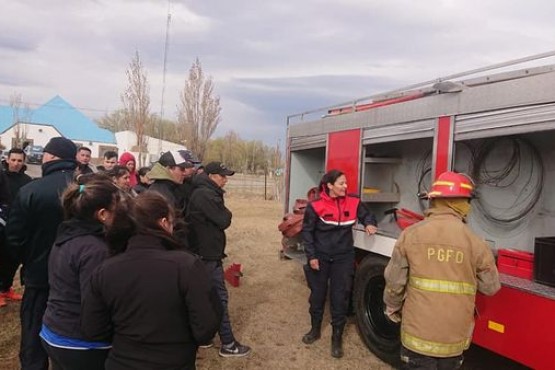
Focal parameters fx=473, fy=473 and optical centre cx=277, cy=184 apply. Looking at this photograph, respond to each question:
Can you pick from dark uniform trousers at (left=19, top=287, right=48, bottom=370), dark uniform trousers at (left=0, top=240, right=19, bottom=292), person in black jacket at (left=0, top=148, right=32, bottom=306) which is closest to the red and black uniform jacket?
dark uniform trousers at (left=19, top=287, right=48, bottom=370)

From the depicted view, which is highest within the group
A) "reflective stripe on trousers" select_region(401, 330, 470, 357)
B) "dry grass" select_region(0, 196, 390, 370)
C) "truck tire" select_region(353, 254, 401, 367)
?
"reflective stripe on trousers" select_region(401, 330, 470, 357)

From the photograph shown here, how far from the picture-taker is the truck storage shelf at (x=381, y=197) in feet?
17.0

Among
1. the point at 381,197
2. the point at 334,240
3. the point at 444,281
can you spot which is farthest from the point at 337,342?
the point at 444,281

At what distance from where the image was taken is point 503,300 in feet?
10.6

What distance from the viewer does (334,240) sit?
4.61 metres

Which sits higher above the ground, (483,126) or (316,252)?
(483,126)

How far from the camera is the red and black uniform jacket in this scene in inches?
181

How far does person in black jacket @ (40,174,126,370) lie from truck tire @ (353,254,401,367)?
2894mm

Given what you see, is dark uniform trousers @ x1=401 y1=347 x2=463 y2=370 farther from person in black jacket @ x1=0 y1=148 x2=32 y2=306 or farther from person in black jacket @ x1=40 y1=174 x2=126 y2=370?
person in black jacket @ x1=0 y1=148 x2=32 y2=306

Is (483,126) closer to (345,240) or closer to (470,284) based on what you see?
(470,284)

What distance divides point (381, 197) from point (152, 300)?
12.3 feet

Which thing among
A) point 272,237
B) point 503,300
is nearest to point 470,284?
point 503,300

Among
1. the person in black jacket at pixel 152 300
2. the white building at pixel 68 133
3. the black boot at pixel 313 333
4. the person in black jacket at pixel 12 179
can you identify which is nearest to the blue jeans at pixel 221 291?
the black boot at pixel 313 333

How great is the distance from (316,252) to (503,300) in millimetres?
1873
